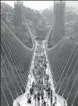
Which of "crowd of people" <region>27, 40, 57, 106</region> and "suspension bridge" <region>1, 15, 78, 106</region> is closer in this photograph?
"crowd of people" <region>27, 40, 57, 106</region>

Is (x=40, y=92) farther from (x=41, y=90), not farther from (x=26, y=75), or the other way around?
(x=26, y=75)

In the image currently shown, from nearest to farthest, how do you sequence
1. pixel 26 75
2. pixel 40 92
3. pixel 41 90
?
1. pixel 40 92
2. pixel 41 90
3. pixel 26 75

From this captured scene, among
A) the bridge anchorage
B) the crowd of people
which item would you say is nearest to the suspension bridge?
the bridge anchorage

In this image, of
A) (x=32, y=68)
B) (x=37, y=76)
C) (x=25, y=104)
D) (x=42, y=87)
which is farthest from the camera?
(x=32, y=68)

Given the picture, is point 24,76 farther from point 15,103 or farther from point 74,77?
point 15,103

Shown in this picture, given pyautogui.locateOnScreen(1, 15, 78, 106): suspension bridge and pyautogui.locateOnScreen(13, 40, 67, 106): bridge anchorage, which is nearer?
pyautogui.locateOnScreen(13, 40, 67, 106): bridge anchorage

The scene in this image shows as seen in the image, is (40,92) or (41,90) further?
(41,90)

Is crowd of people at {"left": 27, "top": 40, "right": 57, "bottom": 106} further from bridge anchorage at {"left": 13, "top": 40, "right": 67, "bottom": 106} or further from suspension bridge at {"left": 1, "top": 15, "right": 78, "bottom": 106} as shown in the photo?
suspension bridge at {"left": 1, "top": 15, "right": 78, "bottom": 106}

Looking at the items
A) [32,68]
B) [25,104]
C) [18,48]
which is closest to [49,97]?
[25,104]

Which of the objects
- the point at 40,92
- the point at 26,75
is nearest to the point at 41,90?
the point at 40,92

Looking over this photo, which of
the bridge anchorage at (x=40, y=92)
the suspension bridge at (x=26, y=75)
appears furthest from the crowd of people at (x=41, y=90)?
the suspension bridge at (x=26, y=75)

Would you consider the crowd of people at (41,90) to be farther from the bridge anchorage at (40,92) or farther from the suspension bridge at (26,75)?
the suspension bridge at (26,75)
